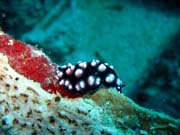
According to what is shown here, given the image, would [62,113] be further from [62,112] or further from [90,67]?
[90,67]

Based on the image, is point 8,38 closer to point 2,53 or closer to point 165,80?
point 2,53

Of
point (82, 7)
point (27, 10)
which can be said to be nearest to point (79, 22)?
point (82, 7)

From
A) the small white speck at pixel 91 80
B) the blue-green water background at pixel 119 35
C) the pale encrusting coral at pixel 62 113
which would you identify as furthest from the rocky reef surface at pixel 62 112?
the blue-green water background at pixel 119 35

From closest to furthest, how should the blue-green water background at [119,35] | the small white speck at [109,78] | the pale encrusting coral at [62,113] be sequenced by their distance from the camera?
the pale encrusting coral at [62,113]
the small white speck at [109,78]
the blue-green water background at [119,35]

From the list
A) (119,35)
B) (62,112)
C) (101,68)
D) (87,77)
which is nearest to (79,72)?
(87,77)

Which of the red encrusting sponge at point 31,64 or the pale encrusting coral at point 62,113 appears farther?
the red encrusting sponge at point 31,64

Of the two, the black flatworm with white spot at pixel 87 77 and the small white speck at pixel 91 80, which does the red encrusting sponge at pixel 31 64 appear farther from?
the small white speck at pixel 91 80

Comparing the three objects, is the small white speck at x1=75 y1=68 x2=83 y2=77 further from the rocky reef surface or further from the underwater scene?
the rocky reef surface

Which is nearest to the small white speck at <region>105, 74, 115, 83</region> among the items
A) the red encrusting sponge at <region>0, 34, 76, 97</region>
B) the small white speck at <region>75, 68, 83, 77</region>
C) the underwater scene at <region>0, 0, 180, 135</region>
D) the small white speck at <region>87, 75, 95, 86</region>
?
the underwater scene at <region>0, 0, 180, 135</region>
